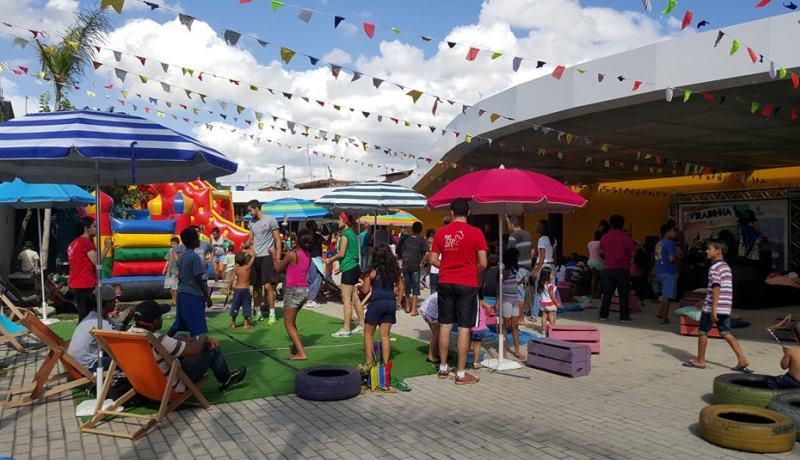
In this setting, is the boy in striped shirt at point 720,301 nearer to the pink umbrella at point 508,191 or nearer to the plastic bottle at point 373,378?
the pink umbrella at point 508,191

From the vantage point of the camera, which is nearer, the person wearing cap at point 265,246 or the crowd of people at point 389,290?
the crowd of people at point 389,290

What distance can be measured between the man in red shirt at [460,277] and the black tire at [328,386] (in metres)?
1.18

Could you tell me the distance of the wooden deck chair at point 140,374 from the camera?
15.5 feet

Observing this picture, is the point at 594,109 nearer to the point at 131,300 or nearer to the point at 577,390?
the point at 577,390

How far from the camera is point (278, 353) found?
7.76 metres

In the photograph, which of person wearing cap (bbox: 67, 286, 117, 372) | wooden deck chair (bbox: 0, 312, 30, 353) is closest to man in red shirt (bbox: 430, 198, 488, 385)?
person wearing cap (bbox: 67, 286, 117, 372)

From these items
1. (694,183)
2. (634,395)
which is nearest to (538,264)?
(634,395)

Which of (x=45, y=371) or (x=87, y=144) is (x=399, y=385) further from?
(x=87, y=144)

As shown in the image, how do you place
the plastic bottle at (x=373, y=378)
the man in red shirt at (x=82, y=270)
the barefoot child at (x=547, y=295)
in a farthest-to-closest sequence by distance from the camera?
the barefoot child at (x=547, y=295)
the man in red shirt at (x=82, y=270)
the plastic bottle at (x=373, y=378)

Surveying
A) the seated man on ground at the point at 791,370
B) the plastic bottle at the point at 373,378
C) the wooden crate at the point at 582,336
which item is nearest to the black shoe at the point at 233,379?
the plastic bottle at the point at 373,378

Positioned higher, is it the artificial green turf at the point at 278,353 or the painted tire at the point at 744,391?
the painted tire at the point at 744,391

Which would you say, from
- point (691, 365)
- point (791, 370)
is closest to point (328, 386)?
point (791, 370)

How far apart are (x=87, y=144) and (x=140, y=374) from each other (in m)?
1.90

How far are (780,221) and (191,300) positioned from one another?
14.6 metres
